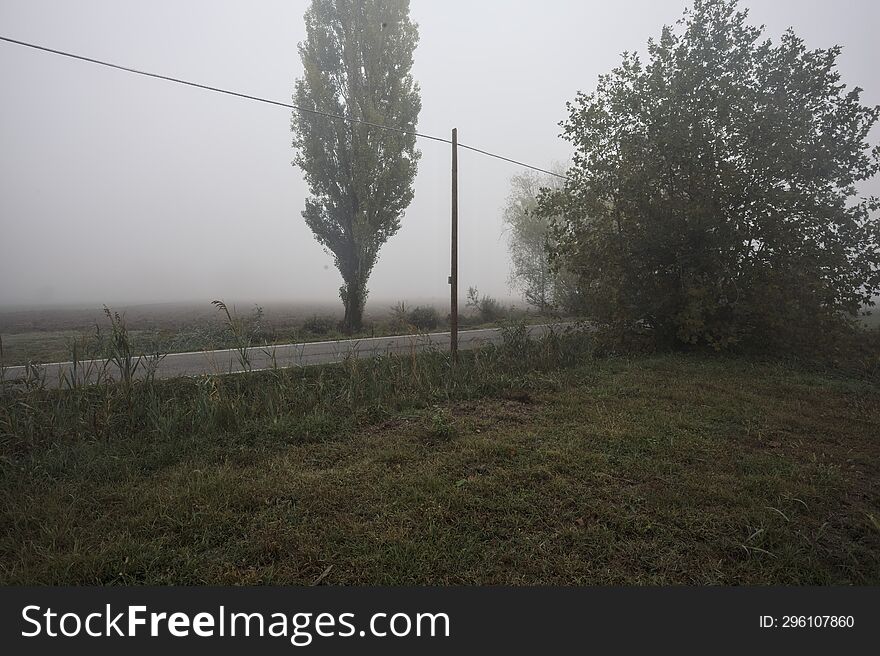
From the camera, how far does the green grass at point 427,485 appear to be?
9.08 ft

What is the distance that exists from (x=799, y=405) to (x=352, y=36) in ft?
50.5

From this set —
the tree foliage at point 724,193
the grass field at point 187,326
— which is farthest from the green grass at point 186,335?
the tree foliage at point 724,193

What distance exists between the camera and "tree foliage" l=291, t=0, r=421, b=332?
1405 centimetres

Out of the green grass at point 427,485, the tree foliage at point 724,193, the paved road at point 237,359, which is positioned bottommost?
the green grass at point 427,485

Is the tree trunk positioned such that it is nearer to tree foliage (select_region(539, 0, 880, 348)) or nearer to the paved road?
the paved road

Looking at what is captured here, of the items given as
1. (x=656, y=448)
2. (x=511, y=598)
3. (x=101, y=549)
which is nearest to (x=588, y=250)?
(x=656, y=448)

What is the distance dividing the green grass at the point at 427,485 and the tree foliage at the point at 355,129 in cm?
866

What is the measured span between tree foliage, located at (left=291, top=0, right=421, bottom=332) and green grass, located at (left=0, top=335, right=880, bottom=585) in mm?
8655

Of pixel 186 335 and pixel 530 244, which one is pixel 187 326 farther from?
pixel 530 244

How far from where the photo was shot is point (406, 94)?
582 inches

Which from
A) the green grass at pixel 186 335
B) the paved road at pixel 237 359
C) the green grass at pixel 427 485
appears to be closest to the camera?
the green grass at pixel 427 485

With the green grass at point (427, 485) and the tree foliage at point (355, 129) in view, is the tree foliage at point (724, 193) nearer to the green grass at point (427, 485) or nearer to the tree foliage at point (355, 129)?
the green grass at point (427, 485)

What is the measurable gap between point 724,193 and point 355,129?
407 inches

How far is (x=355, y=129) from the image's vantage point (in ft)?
45.6
